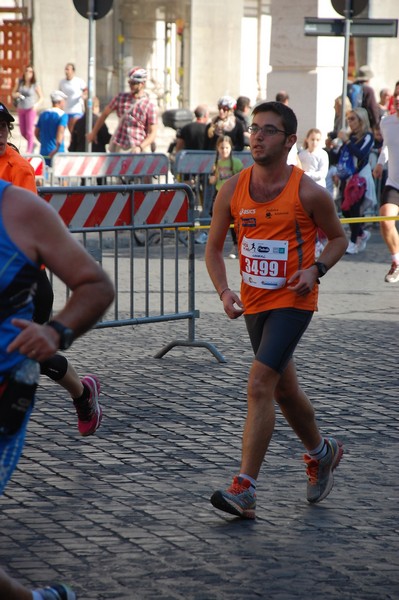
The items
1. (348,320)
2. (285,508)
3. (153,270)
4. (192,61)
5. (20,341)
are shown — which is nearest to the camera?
(20,341)

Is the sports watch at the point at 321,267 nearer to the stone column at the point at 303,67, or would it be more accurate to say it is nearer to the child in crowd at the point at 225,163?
the child in crowd at the point at 225,163

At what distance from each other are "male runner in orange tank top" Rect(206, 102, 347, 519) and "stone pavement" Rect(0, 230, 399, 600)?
349 mm

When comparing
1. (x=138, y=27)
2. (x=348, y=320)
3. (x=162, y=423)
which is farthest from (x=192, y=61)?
(x=162, y=423)

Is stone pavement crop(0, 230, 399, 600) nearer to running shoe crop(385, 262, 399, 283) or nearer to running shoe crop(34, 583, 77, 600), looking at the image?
running shoe crop(34, 583, 77, 600)

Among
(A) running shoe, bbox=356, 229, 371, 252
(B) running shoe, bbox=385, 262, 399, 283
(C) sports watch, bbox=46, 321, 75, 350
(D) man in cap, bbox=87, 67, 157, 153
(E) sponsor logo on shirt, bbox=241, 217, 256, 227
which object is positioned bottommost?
(A) running shoe, bbox=356, 229, 371, 252

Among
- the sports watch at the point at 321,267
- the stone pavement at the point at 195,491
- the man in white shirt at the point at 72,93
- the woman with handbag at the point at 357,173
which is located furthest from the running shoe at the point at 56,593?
the man in white shirt at the point at 72,93

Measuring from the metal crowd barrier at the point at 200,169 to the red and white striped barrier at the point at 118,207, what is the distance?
7312 mm

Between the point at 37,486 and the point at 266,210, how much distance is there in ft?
5.03

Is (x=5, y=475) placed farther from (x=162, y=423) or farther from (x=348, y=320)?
(x=348, y=320)

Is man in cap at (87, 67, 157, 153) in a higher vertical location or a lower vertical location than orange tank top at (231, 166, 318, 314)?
lower

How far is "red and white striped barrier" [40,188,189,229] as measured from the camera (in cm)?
909

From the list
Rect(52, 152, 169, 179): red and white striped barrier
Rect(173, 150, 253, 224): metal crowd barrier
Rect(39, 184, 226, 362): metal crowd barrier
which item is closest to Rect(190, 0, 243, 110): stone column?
Rect(173, 150, 253, 224): metal crowd barrier

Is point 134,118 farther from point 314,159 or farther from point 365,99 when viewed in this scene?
point 365,99

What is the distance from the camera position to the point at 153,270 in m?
14.4
